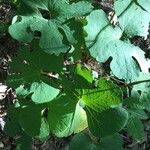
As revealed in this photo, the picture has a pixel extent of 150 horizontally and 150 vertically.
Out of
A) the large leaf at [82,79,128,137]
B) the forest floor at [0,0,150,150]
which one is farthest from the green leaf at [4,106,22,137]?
the large leaf at [82,79,128,137]

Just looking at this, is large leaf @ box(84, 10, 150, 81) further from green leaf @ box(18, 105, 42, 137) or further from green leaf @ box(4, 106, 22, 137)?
green leaf @ box(4, 106, 22, 137)

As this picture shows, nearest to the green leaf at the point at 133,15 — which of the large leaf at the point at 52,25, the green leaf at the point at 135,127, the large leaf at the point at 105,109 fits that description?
the large leaf at the point at 52,25

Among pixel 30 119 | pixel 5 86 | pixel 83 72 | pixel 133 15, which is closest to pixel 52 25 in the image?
pixel 83 72

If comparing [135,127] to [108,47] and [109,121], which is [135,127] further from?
[108,47]

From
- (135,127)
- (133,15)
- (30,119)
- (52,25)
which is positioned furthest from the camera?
(135,127)

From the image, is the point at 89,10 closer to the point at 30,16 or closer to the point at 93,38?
the point at 93,38

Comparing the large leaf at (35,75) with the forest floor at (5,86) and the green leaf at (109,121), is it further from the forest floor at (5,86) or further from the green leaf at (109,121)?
the forest floor at (5,86)
